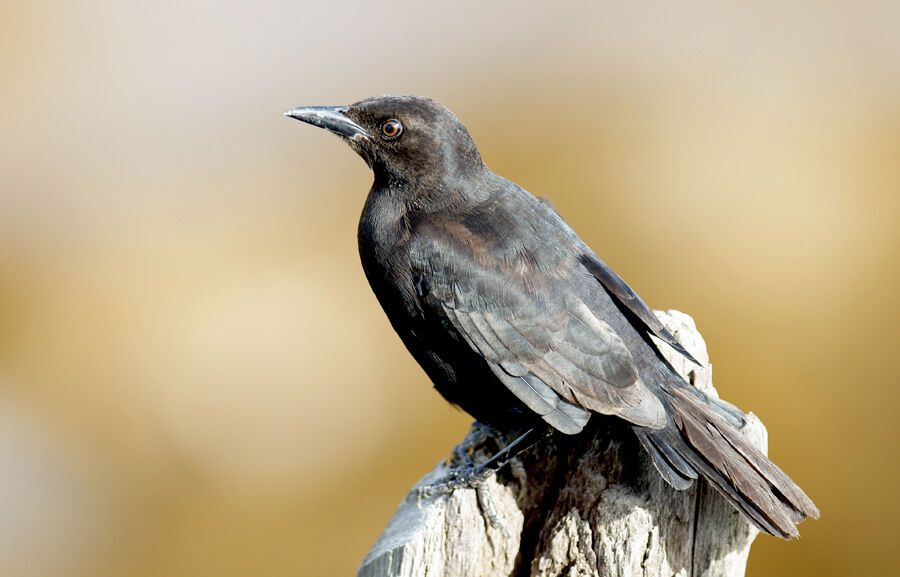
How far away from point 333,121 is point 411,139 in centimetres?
36

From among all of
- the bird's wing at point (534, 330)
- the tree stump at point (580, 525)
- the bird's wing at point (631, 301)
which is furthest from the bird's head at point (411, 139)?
the tree stump at point (580, 525)

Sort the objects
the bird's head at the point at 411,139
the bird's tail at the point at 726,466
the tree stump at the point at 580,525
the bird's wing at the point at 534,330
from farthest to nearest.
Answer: the bird's head at the point at 411,139 → the bird's wing at the point at 534,330 → the tree stump at the point at 580,525 → the bird's tail at the point at 726,466

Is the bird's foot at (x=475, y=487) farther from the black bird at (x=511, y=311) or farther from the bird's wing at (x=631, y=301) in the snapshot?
the bird's wing at (x=631, y=301)

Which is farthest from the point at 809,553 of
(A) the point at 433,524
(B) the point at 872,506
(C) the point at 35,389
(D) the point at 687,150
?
(C) the point at 35,389

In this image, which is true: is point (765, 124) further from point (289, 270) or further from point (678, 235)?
point (289, 270)

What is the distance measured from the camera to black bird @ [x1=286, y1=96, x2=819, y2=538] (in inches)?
143

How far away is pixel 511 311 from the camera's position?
12.7ft

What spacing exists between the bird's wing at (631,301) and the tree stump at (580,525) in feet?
1.28

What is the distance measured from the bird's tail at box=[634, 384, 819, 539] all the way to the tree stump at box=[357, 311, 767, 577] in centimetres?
14

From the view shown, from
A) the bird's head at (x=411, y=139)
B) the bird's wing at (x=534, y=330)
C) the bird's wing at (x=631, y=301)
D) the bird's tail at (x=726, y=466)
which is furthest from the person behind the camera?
the bird's head at (x=411, y=139)

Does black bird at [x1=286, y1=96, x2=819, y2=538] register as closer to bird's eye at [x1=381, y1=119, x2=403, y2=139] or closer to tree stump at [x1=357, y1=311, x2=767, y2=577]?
bird's eye at [x1=381, y1=119, x2=403, y2=139]

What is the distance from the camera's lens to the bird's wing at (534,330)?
3750 mm

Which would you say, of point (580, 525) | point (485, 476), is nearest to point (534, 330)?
point (485, 476)

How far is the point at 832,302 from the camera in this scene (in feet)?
20.4
